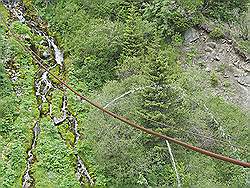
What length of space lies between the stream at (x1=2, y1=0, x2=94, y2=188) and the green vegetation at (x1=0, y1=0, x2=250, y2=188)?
0.48ft

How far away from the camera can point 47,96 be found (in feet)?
65.4

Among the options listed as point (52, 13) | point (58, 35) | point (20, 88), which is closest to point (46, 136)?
point (20, 88)

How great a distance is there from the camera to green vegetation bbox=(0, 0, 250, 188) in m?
15.0

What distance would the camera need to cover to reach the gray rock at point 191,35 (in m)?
21.9

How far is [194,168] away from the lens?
14656 mm

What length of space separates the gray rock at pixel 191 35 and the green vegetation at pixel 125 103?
0.28m

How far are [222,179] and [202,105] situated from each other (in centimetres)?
329

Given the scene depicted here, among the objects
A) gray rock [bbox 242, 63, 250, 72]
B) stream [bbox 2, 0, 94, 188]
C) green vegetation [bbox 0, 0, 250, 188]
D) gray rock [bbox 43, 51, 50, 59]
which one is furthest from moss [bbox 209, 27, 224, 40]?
gray rock [bbox 43, 51, 50, 59]

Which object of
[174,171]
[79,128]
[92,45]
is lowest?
[174,171]

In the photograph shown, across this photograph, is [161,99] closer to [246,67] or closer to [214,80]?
A: [214,80]

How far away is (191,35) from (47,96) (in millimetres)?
7922

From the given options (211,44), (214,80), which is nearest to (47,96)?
(214,80)

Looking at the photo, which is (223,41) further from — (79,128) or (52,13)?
(52,13)

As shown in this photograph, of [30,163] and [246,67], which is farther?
[246,67]
